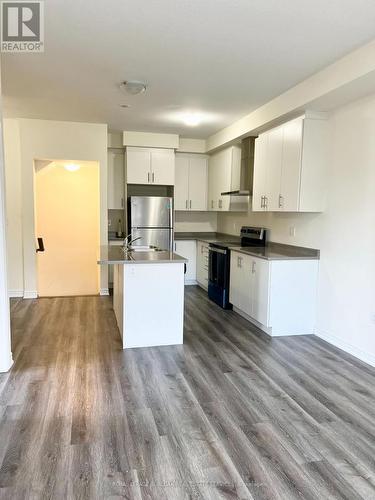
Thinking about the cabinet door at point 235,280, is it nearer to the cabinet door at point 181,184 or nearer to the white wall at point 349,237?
the white wall at point 349,237

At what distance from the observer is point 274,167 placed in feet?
14.2

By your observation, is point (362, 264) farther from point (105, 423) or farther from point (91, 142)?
point (91, 142)

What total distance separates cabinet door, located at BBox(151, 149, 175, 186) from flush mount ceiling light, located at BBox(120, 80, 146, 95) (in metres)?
2.30

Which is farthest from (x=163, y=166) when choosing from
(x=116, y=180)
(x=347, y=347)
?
(x=347, y=347)

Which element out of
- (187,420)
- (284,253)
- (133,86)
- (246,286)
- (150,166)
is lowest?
(187,420)

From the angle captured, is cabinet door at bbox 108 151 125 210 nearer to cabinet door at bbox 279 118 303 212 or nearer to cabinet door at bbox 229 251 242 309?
cabinet door at bbox 229 251 242 309

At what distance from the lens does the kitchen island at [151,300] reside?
141 inches

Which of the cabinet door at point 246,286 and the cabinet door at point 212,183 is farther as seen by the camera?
the cabinet door at point 212,183

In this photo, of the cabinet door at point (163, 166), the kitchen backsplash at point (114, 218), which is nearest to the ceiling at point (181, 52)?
the cabinet door at point (163, 166)

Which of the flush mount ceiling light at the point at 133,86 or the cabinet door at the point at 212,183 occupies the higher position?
the flush mount ceiling light at the point at 133,86

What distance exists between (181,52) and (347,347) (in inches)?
125

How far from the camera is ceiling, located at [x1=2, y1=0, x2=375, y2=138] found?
2318 millimetres

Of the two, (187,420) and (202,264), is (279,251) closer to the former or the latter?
(202,264)

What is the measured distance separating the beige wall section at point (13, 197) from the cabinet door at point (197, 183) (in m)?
2.90
